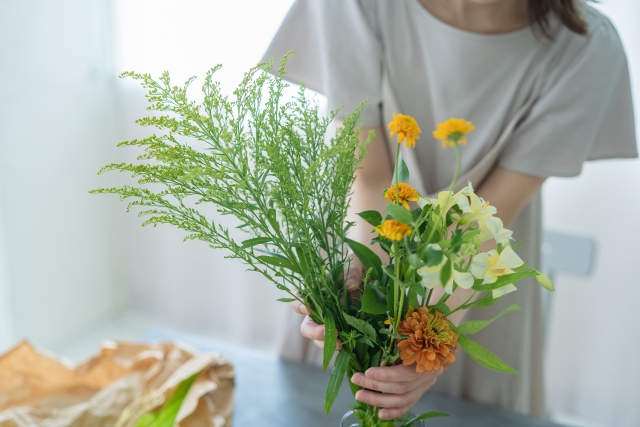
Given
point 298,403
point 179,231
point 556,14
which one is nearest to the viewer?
point 298,403

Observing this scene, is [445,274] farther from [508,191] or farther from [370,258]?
[508,191]

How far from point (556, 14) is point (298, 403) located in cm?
78

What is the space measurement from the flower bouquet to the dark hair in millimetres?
617

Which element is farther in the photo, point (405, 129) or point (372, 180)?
point (372, 180)

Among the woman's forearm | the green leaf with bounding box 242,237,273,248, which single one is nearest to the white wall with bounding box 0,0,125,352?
the woman's forearm

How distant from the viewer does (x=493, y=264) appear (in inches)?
19.2

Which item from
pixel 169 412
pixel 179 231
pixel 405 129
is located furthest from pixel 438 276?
pixel 179 231

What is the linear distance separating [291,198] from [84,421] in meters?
0.50

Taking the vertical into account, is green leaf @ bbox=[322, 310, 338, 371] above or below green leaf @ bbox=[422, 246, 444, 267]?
below

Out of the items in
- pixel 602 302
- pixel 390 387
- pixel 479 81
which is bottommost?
pixel 602 302

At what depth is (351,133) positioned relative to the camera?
21.2 inches

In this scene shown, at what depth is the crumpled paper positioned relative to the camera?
804 millimetres

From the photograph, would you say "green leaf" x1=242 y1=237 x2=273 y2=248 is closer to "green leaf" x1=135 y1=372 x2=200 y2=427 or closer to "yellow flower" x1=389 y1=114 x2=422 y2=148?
"yellow flower" x1=389 y1=114 x2=422 y2=148

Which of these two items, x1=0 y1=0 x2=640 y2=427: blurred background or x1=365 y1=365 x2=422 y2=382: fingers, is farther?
x1=0 y1=0 x2=640 y2=427: blurred background
